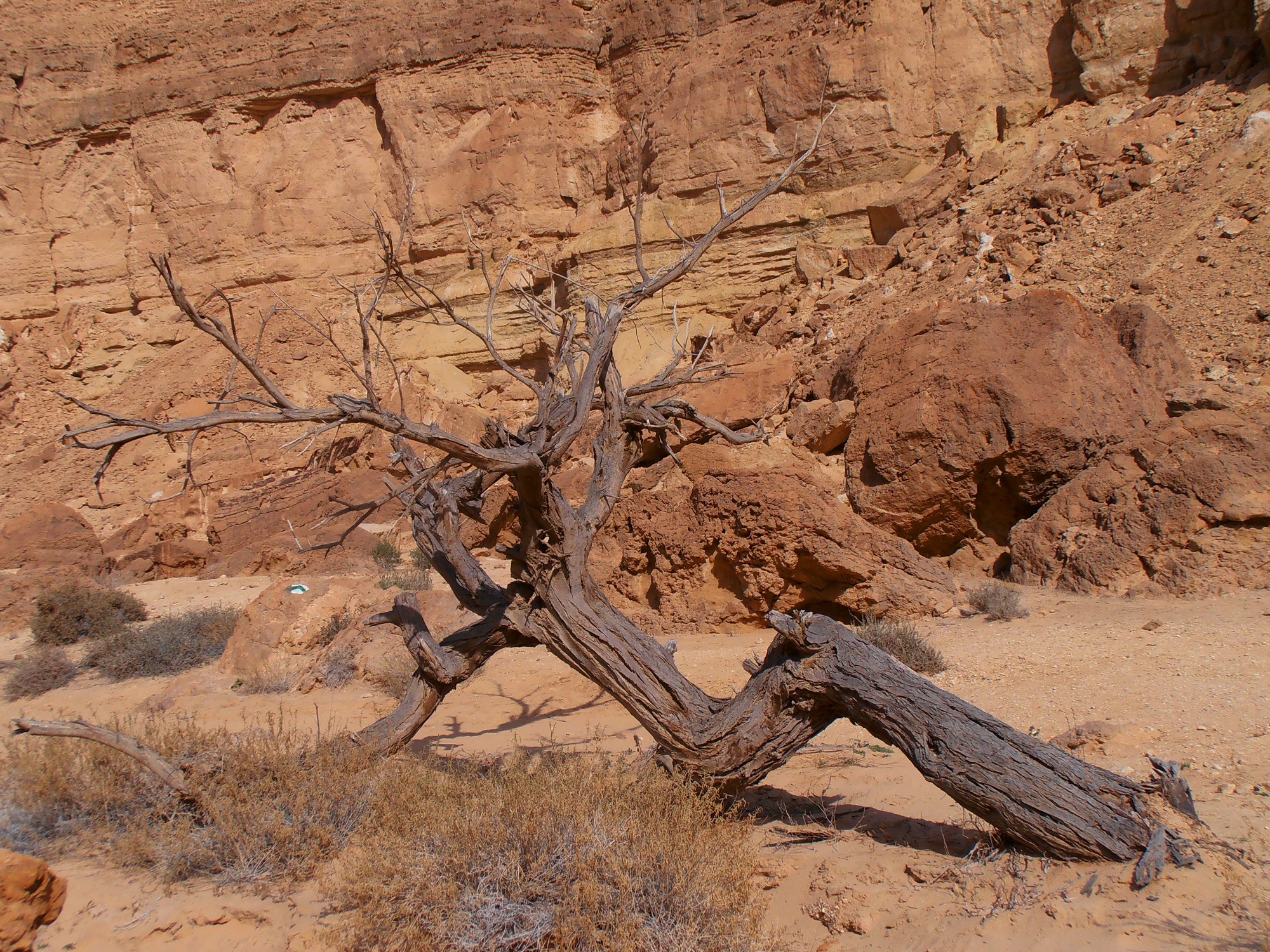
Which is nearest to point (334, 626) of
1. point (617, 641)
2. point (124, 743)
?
point (124, 743)

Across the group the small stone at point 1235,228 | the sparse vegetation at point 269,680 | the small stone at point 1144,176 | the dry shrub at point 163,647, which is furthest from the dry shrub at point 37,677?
the small stone at point 1144,176

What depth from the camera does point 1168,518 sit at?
671 cm

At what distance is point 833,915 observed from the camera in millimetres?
3117

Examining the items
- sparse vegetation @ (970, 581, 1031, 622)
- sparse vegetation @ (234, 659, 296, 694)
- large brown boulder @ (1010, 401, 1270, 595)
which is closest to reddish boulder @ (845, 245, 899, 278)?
large brown boulder @ (1010, 401, 1270, 595)

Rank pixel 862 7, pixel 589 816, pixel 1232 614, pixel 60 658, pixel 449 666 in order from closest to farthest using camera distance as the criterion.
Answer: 1. pixel 589 816
2. pixel 449 666
3. pixel 1232 614
4. pixel 60 658
5. pixel 862 7

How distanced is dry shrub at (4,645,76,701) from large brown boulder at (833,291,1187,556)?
7.66m

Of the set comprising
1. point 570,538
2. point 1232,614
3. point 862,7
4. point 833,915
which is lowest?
point 1232,614

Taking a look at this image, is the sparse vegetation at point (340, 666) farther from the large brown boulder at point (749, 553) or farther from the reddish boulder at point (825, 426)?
the reddish boulder at point (825, 426)

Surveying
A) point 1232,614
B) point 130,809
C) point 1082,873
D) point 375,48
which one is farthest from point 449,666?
point 375,48

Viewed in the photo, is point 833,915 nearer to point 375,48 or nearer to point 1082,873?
point 1082,873

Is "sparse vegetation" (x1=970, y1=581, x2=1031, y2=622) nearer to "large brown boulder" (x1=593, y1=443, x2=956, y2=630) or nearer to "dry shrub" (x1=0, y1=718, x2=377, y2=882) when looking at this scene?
"large brown boulder" (x1=593, y1=443, x2=956, y2=630)

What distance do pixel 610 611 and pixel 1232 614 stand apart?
4375 millimetres

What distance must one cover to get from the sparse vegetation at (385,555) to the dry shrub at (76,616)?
299 centimetres

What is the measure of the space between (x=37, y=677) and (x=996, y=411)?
896cm
